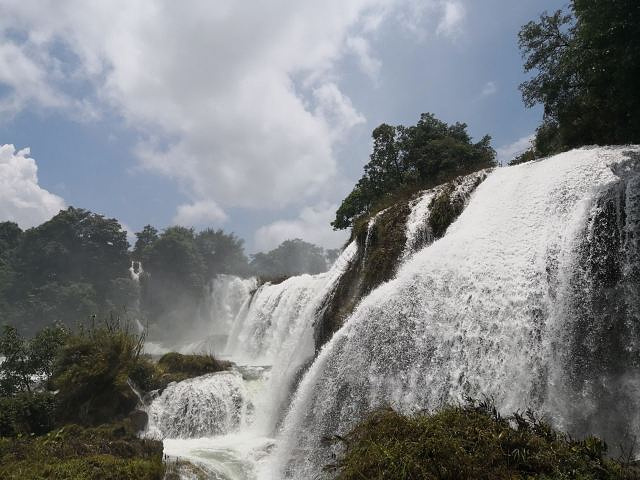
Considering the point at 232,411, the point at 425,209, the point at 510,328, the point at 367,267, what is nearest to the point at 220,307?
the point at 232,411

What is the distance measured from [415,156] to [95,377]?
22.5 meters

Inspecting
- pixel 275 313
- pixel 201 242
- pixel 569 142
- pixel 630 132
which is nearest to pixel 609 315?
pixel 630 132

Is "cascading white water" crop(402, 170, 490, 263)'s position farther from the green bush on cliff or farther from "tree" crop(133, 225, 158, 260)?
"tree" crop(133, 225, 158, 260)

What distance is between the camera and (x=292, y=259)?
9762 centimetres

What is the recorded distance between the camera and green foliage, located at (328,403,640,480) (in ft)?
14.8

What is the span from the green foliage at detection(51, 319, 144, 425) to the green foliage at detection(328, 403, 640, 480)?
38.5 feet

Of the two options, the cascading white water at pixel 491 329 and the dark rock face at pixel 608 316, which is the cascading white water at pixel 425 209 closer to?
the cascading white water at pixel 491 329

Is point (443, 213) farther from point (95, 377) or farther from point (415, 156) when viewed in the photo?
point (415, 156)

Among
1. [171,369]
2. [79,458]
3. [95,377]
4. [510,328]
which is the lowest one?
[79,458]

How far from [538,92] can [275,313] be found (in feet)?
56.3

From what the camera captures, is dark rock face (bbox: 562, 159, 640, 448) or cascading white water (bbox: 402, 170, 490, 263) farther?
cascading white water (bbox: 402, 170, 490, 263)

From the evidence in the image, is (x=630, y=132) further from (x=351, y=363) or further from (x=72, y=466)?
(x=72, y=466)

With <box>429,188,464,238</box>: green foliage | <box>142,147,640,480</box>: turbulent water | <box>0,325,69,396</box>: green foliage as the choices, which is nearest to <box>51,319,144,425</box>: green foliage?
<box>0,325,69,396</box>: green foliage

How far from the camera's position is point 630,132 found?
12180 millimetres
